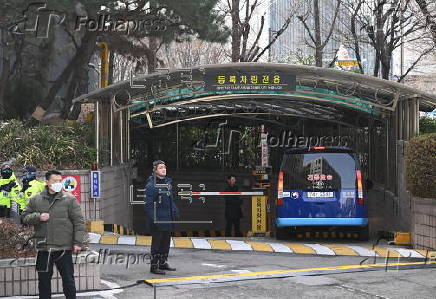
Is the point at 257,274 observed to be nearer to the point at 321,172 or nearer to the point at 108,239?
the point at 108,239

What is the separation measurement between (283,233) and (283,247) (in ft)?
5.84

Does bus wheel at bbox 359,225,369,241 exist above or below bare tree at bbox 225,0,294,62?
below

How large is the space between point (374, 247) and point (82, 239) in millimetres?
6971

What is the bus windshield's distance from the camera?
553 inches

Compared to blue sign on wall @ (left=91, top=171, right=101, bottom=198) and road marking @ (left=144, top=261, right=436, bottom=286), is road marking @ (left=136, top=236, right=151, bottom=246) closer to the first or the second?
blue sign on wall @ (left=91, top=171, right=101, bottom=198)

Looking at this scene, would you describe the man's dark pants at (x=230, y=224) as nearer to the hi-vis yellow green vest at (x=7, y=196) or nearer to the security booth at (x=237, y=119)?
the security booth at (x=237, y=119)

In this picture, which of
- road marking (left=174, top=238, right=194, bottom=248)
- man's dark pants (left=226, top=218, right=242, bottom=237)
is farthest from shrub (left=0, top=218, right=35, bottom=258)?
man's dark pants (left=226, top=218, right=242, bottom=237)

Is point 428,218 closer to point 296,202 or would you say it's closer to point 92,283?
point 296,202

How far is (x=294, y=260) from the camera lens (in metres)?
11.4

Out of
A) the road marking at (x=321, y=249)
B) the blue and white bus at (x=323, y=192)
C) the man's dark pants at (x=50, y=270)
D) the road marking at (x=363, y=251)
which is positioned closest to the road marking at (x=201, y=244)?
the blue and white bus at (x=323, y=192)

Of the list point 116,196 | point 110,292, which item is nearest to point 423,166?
point 110,292

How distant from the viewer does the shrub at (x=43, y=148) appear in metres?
15.2

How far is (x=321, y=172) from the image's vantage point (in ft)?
46.1

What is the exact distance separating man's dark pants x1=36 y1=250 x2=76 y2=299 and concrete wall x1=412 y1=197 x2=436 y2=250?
669 centimetres
